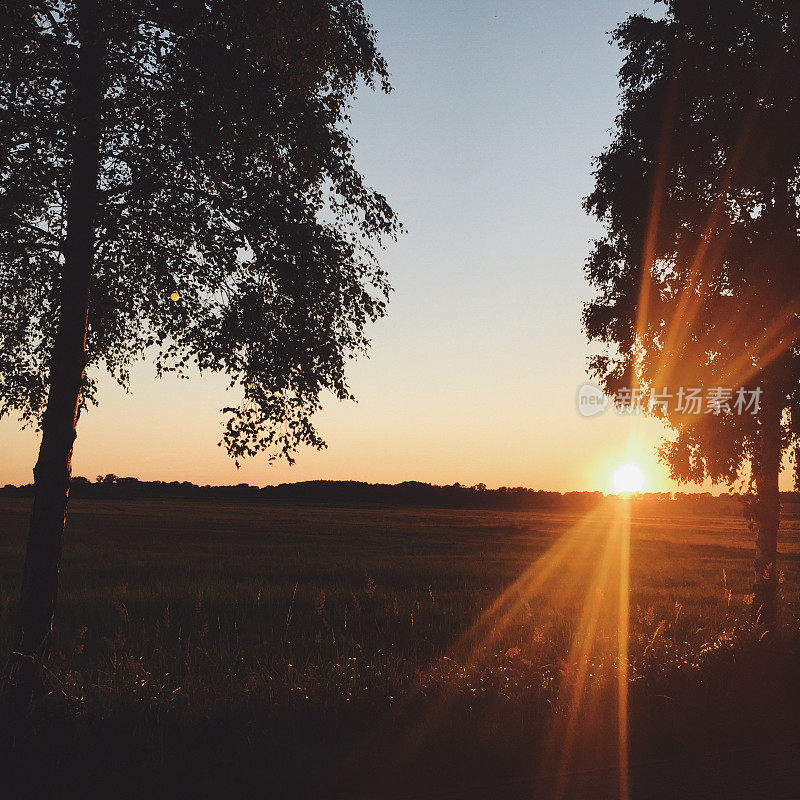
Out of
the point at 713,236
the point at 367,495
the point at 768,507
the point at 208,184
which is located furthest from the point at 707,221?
the point at 367,495

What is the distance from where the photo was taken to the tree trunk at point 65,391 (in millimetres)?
6570

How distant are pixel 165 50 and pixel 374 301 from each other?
3.45 meters

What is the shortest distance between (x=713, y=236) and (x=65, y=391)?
11120mm

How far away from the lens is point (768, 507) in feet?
38.7

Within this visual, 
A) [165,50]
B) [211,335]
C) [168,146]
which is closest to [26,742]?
[211,335]

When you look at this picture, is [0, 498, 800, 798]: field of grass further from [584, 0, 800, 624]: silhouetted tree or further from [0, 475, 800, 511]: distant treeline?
[0, 475, 800, 511]: distant treeline


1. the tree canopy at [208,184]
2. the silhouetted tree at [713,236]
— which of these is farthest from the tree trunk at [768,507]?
the tree canopy at [208,184]

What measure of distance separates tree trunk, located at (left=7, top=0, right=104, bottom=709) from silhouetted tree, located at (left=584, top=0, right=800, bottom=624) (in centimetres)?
979

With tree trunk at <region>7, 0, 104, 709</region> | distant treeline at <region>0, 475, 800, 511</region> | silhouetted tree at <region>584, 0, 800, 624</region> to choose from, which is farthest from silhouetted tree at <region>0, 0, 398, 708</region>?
distant treeline at <region>0, 475, 800, 511</region>

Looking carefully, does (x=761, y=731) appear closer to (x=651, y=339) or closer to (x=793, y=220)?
(x=651, y=339)

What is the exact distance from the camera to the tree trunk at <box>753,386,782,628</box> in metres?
11.6

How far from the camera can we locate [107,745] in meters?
4.95

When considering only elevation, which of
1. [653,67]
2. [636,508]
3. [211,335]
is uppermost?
[653,67]

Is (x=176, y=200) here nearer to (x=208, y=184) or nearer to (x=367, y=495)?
(x=208, y=184)
